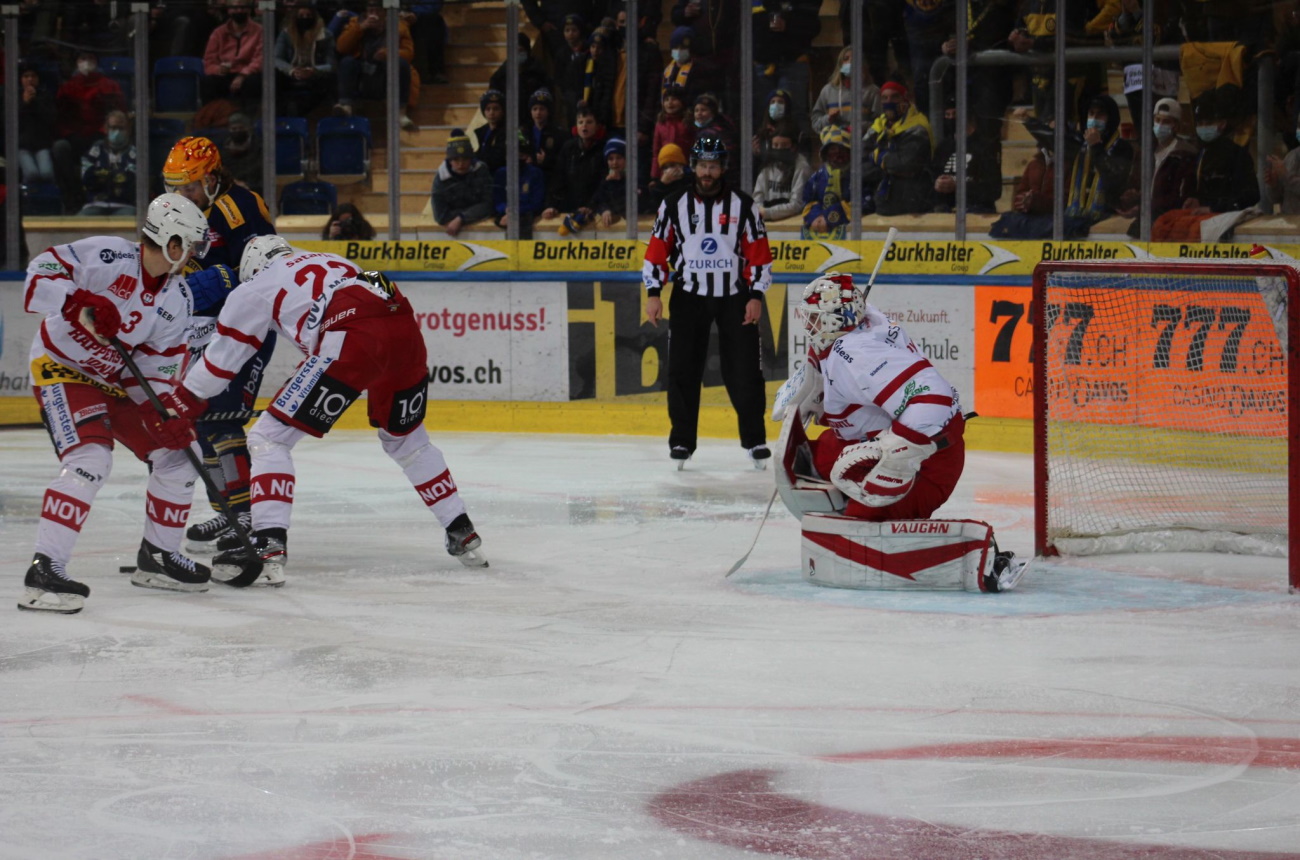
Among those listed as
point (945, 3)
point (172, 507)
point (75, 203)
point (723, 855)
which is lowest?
point (723, 855)

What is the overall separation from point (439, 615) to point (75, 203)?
6.17 metres

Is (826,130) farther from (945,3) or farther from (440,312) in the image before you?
(440,312)

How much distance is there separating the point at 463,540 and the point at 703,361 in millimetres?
2681

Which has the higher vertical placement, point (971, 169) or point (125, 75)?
point (125, 75)

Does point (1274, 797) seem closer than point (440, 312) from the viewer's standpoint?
Yes

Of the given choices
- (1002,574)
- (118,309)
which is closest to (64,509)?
(118,309)

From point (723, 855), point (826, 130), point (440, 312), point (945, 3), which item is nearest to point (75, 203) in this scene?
point (440, 312)

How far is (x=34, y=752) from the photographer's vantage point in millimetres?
3201

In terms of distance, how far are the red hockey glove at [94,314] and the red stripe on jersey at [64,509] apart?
444 millimetres

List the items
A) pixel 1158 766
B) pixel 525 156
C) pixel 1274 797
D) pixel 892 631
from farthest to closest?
pixel 525 156 < pixel 892 631 < pixel 1158 766 < pixel 1274 797

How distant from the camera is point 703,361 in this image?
763cm

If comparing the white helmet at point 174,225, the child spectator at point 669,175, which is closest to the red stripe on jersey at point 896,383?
the white helmet at point 174,225

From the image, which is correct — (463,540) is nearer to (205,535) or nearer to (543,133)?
(205,535)

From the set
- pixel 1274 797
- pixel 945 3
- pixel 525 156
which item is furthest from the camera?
pixel 525 156
